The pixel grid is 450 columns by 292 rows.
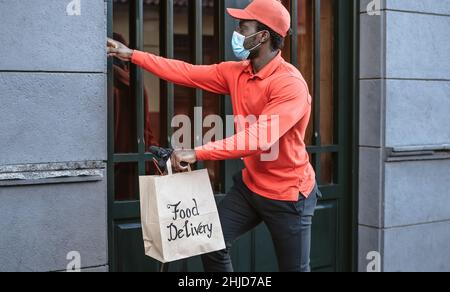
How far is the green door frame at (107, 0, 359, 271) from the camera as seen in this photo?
18.2ft

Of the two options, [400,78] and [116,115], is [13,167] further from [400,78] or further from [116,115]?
[400,78]

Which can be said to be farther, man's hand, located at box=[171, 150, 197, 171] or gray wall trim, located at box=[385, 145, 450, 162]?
gray wall trim, located at box=[385, 145, 450, 162]

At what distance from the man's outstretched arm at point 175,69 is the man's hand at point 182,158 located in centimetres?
97

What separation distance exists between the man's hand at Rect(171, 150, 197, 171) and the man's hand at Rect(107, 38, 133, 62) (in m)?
1.14

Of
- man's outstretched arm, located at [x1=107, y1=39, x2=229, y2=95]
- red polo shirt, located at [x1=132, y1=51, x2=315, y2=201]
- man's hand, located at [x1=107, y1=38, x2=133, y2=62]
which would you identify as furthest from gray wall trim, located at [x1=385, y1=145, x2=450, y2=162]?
man's hand, located at [x1=107, y1=38, x2=133, y2=62]

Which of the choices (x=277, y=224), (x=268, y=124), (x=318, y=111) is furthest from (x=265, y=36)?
(x=318, y=111)

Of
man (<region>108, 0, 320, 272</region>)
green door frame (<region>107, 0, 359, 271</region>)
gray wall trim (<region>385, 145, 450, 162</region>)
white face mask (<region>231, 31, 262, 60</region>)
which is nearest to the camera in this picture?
man (<region>108, 0, 320, 272</region>)

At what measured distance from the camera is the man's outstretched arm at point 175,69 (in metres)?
5.10

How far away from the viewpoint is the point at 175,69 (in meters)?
5.13

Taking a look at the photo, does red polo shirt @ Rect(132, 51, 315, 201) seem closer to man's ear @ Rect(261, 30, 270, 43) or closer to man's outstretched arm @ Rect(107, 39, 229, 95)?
man's outstretched arm @ Rect(107, 39, 229, 95)

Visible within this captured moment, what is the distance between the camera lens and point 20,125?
15.7 feet

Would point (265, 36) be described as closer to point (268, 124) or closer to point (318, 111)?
point (268, 124)

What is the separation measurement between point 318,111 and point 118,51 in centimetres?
213

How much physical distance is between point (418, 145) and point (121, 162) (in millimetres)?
2795
